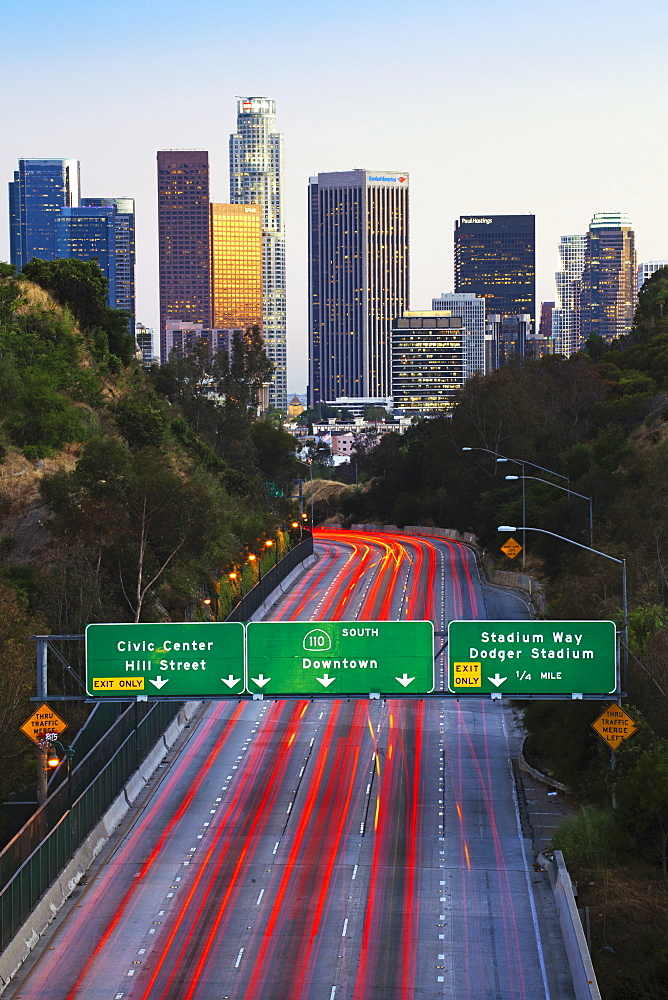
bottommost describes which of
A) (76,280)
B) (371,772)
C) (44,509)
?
(371,772)

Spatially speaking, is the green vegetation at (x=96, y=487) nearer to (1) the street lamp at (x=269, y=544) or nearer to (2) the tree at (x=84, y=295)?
(2) the tree at (x=84, y=295)

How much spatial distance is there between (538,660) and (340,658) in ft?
17.4

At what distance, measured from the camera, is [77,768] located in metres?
39.5

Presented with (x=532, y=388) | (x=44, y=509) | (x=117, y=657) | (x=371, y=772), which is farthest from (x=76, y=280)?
(x=117, y=657)

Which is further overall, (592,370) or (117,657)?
(592,370)

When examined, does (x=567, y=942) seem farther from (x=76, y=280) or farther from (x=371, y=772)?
(x=76, y=280)

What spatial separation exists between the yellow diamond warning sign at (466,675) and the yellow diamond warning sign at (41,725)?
436 inches

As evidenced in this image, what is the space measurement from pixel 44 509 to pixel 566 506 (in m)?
33.0

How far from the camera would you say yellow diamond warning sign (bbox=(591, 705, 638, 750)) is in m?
36.9

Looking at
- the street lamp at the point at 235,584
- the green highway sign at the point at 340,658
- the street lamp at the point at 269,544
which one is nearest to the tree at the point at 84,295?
the street lamp at the point at 269,544

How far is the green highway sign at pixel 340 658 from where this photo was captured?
117 ft

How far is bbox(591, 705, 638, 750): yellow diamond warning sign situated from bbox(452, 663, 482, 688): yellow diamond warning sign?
3.93m

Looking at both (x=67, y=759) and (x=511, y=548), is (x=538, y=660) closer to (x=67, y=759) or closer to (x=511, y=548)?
(x=67, y=759)

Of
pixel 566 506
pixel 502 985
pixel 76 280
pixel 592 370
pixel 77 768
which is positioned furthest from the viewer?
pixel 592 370
